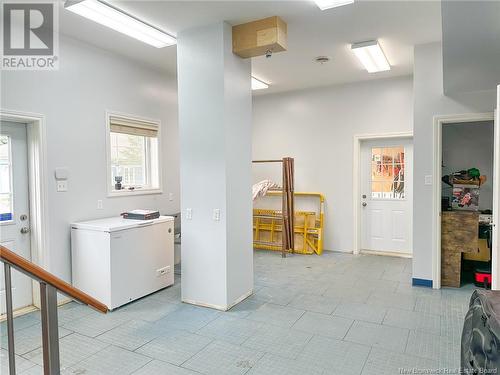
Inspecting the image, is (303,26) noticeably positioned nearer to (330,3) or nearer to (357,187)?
(330,3)

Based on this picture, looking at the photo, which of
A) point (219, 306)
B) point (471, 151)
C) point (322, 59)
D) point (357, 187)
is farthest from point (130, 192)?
point (471, 151)

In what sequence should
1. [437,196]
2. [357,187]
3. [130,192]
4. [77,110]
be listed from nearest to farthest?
[77,110], [437,196], [130,192], [357,187]

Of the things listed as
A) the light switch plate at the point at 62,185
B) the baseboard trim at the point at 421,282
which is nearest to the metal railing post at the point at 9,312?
the light switch plate at the point at 62,185

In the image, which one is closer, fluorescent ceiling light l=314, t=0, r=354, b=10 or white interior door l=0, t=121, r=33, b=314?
fluorescent ceiling light l=314, t=0, r=354, b=10

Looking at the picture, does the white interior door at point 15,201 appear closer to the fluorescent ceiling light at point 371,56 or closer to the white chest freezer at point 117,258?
the white chest freezer at point 117,258

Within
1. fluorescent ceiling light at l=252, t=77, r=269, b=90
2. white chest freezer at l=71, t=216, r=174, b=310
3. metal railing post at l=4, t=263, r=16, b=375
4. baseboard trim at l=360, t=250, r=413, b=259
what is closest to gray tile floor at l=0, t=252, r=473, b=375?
white chest freezer at l=71, t=216, r=174, b=310

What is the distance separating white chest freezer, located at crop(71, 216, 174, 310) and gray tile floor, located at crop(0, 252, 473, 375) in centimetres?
19

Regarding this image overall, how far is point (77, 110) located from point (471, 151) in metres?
5.11

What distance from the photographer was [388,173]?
579 cm

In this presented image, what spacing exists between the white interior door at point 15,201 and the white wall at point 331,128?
415 centimetres

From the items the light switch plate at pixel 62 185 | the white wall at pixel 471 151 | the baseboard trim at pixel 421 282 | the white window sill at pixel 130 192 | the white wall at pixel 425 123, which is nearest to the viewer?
the light switch plate at pixel 62 185

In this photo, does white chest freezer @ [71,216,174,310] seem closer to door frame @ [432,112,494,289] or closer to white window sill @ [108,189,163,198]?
white window sill @ [108,189,163,198]

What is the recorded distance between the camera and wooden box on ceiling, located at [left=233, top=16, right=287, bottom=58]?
3299mm

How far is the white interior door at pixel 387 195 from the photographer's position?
5.62 meters
